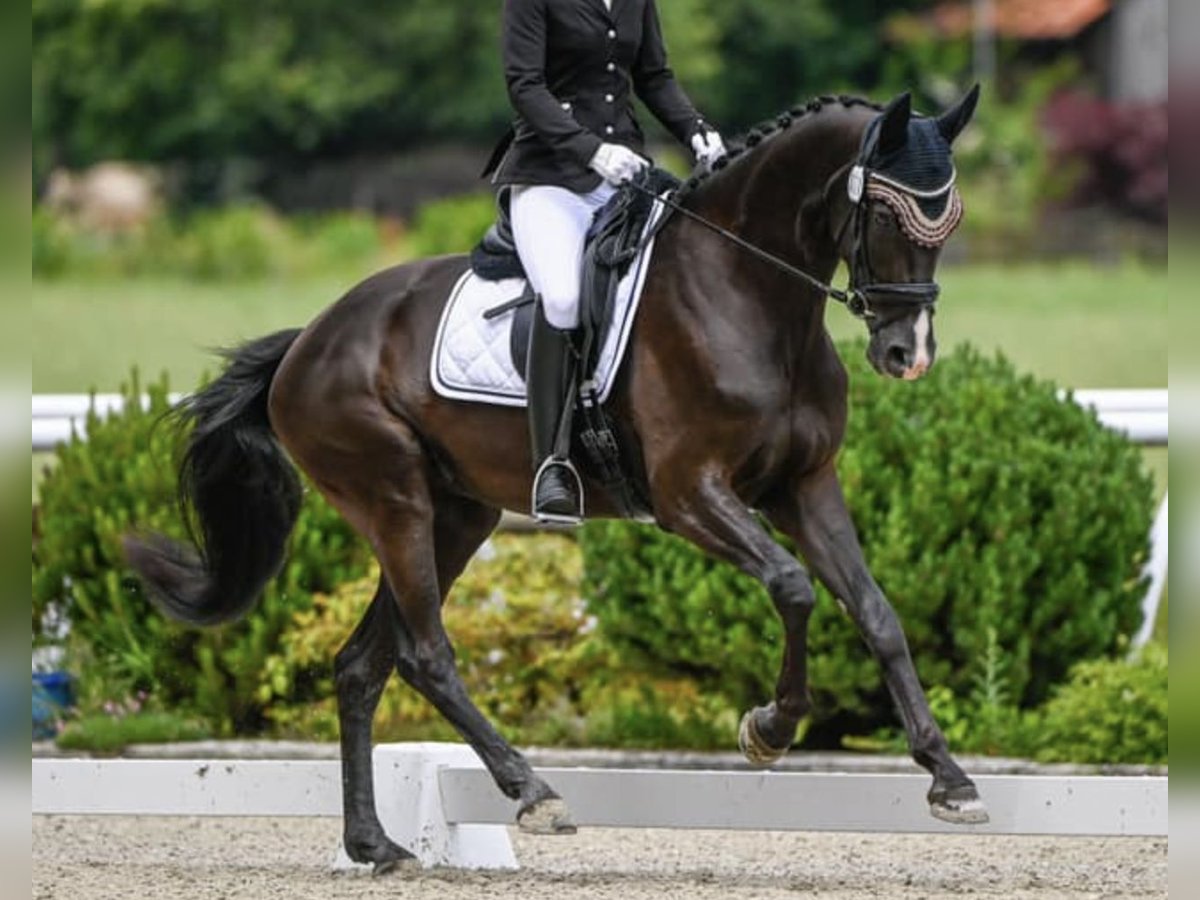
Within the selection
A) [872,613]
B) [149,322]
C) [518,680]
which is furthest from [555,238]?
[149,322]

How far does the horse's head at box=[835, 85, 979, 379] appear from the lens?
6387 mm

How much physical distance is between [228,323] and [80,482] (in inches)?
673

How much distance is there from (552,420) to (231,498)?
1354 millimetres

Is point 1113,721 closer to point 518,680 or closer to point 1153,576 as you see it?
point 1153,576

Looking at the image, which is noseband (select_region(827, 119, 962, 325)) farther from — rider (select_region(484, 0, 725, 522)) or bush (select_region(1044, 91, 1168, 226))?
bush (select_region(1044, 91, 1168, 226))

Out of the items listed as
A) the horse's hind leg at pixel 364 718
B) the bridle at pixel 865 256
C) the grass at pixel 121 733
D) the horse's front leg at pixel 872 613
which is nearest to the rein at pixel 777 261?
the bridle at pixel 865 256

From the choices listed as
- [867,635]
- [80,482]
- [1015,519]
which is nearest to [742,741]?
[867,635]

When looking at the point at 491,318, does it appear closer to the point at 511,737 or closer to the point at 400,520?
the point at 400,520

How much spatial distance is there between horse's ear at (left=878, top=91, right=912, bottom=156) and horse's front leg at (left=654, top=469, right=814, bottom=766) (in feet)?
3.20

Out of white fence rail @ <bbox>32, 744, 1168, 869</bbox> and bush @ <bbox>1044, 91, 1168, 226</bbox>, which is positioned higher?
bush @ <bbox>1044, 91, 1168, 226</bbox>

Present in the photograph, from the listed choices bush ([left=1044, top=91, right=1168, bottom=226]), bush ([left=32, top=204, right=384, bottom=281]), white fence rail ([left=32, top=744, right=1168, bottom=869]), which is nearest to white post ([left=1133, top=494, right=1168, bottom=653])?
white fence rail ([left=32, top=744, right=1168, bottom=869])

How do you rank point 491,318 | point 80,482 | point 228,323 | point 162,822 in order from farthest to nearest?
point 228,323, point 80,482, point 162,822, point 491,318

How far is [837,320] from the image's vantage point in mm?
24844

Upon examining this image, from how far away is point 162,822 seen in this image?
9023mm
